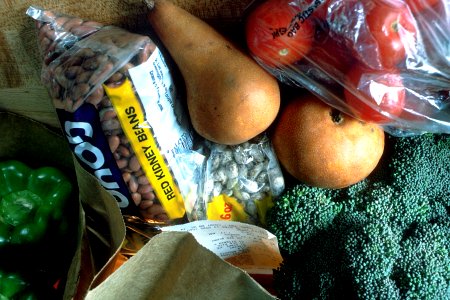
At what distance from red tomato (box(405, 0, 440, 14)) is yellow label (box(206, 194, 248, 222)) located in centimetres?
41

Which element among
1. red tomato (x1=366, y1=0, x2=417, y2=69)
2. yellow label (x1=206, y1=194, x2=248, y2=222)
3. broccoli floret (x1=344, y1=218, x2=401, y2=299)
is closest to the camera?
red tomato (x1=366, y1=0, x2=417, y2=69)

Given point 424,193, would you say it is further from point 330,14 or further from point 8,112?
point 8,112

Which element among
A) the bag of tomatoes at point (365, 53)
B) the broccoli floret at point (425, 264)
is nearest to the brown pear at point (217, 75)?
the bag of tomatoes at point (365, 53)

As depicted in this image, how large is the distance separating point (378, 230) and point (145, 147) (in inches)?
15.1

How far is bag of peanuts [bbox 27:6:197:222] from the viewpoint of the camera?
0.73m

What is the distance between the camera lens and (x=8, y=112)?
0.95 m

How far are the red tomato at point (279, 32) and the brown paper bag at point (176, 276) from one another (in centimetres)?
28

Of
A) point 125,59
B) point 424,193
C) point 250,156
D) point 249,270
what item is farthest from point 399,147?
point 125,59

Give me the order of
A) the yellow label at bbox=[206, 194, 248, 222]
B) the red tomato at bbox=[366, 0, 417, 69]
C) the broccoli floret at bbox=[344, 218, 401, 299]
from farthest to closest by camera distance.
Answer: the yellow label at bbox=[206, 194, 248, 222]
the broccoli floret at bbox=[344, 218, 401, 299]
the red tomato at bbox=[366, 0, 417, 69]

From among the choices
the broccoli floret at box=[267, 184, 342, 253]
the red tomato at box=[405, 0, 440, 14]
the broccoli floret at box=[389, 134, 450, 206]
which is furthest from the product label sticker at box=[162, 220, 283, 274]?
the red tomato at box=[405, 0, 440, 14]

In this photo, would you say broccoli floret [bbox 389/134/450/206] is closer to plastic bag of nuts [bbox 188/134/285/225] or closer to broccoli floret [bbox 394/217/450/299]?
broccoli floret [bbox 394/217/450/299]

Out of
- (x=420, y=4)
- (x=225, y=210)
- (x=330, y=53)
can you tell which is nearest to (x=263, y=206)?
(x=225, y=210)

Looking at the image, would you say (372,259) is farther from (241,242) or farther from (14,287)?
(14,287)

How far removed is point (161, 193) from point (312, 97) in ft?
0.93
